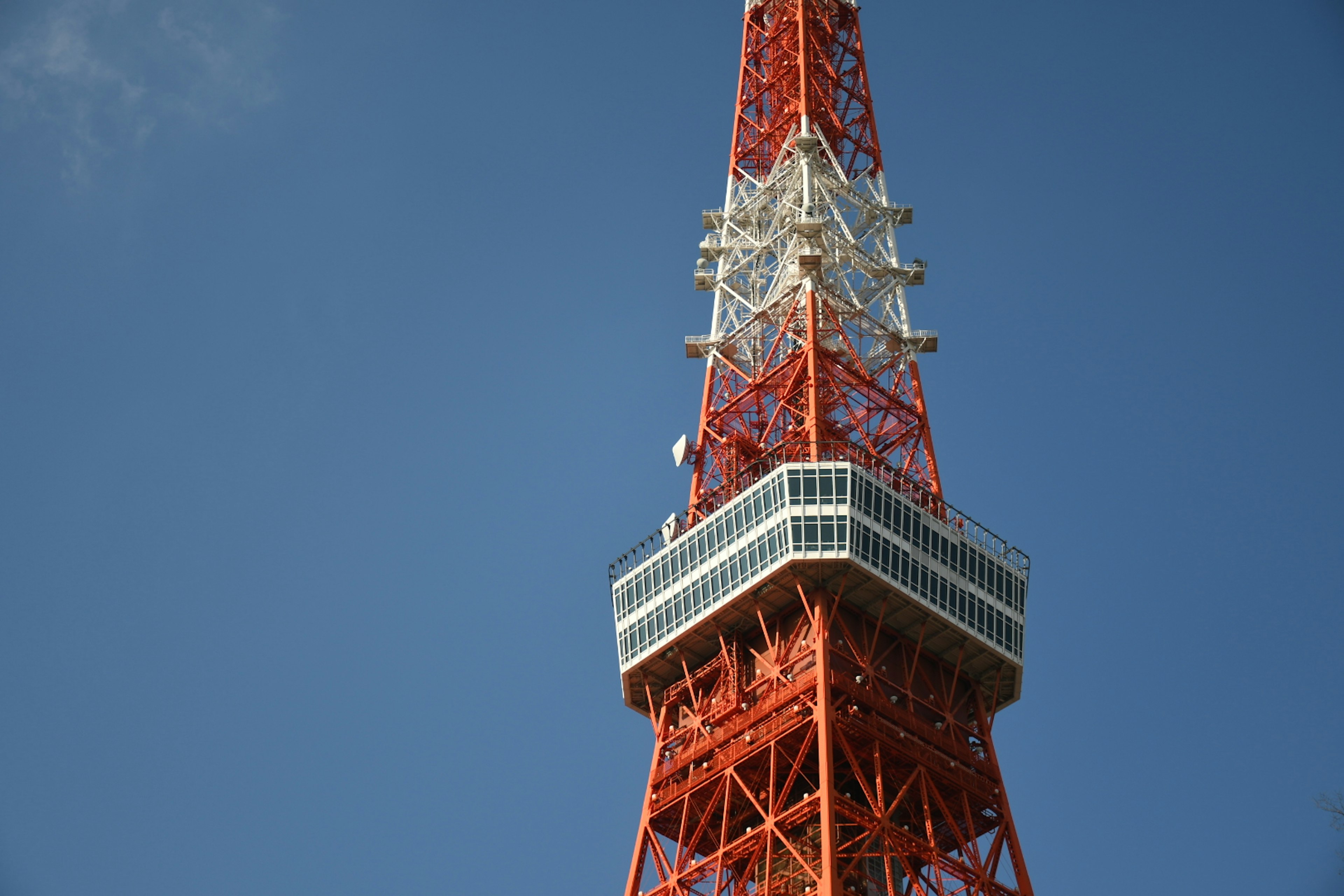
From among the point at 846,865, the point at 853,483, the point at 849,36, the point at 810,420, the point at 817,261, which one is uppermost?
the point at 849,36

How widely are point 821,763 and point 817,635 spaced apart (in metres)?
7.33

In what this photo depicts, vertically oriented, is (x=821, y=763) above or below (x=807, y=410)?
below

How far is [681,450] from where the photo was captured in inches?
3868

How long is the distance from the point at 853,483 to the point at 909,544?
416 cm

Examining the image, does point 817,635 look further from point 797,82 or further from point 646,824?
point 797,82

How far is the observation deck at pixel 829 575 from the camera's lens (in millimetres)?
85562

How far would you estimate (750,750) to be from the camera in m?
82.1

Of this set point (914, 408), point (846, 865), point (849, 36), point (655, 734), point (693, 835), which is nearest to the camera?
point (846, 865)

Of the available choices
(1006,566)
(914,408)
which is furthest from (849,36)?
(1006,566)

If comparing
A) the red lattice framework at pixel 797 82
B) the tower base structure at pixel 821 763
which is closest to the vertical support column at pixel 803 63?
the red lattice framework at pixel 797 82

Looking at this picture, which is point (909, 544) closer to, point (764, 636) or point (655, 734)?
point (764, 636)

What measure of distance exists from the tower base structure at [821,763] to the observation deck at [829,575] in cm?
→ 48

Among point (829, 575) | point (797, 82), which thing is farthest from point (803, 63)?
point (829, 575)

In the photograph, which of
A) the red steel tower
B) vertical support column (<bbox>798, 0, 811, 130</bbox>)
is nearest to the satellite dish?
the red steel tower
